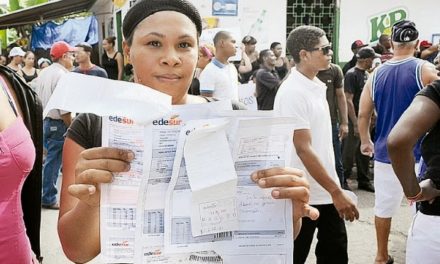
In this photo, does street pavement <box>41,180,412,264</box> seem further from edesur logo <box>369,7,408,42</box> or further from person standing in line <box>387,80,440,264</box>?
edesur logo <box>369,7,408,42</box>

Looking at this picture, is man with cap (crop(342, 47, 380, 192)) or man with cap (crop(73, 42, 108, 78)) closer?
man with cap (crop(342, 47, 380, 192))

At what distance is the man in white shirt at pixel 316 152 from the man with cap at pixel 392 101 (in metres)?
1.03

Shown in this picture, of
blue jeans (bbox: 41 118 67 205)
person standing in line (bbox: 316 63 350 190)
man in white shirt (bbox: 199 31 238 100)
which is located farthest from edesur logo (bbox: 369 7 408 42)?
blue jeans (bbox: 41 118 67 205)

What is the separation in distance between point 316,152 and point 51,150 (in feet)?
13.3

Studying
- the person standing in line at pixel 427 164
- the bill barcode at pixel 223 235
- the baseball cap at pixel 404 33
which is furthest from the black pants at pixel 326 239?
the bill barcode at pixel 223 235

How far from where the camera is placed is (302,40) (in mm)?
3768

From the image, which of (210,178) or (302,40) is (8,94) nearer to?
(210,178)

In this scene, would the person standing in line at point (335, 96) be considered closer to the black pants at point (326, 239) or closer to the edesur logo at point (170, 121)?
the black pants at point (326, 239)

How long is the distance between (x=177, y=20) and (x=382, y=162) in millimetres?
3333

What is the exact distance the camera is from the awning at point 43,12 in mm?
17266

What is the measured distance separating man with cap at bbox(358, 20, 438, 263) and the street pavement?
26 cm

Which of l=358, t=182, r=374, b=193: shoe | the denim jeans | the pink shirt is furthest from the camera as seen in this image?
the denim jeans

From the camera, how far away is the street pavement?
4723 millimetres

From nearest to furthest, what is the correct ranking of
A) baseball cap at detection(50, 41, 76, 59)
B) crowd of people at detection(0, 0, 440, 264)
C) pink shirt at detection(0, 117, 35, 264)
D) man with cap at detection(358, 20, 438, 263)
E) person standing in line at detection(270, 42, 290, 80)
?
1. crowd of people at detection(0, 0, 440, 264)
2. pink shirt at detection(0, 117, 35, 264)
3. man with cap at detection(358, 20, 438, 263)
4. baseball cap at detection(50, 41, 76, 59)
5. person standing in line at detection(270, 42, 290, 80)
